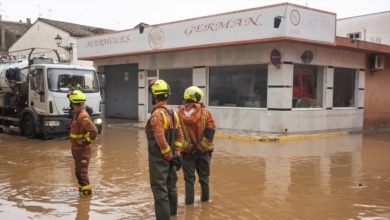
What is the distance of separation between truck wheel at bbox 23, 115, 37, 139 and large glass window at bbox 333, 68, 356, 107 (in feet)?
37.6

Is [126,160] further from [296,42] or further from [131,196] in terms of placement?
[296,42]

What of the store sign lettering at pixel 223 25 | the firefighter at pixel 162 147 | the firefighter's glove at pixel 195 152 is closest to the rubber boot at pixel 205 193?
the firefighter's glove at pixel 195 152

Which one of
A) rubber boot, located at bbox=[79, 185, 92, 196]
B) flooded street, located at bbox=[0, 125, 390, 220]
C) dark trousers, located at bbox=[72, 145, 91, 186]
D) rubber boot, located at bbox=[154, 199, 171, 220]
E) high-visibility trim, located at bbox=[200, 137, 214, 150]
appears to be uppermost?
high-visibility trim, located at bbox=[200, 137, 214, 150]

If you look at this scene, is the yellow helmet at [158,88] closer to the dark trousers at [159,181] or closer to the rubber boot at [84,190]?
the dark trousers at [159,181]

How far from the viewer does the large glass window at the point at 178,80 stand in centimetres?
1806

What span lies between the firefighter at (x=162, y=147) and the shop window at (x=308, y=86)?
1053 cm

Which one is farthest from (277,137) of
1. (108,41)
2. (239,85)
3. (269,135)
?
(108,41)

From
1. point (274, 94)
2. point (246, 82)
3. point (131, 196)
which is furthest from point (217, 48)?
point (131, 196)

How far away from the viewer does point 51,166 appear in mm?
8992

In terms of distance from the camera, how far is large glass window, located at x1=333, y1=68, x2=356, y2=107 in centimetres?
1688

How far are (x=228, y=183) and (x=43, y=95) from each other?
8.25m

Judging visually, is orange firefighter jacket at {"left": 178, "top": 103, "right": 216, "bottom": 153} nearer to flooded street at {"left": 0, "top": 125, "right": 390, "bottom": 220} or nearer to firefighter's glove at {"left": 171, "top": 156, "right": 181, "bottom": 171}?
firefighter's glove at {"left": 171, "top": 156, "right": 181, "bottom": 171}

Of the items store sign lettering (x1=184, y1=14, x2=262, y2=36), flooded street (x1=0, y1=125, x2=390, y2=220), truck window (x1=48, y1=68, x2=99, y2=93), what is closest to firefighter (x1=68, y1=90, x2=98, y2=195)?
flooded street (x1=0, y1=125, x2=390, y2=220)

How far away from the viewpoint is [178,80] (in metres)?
18.6
